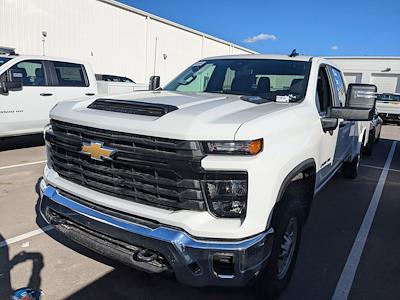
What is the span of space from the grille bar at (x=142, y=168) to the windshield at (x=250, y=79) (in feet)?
4.76

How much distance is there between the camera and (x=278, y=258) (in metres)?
2.76

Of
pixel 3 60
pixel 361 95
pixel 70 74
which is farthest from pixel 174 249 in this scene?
pixel 70 74

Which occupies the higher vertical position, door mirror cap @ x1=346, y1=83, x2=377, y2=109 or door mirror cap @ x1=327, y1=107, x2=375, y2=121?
door mirror cap @ x1=346, y1=83, x2=377, y2=109

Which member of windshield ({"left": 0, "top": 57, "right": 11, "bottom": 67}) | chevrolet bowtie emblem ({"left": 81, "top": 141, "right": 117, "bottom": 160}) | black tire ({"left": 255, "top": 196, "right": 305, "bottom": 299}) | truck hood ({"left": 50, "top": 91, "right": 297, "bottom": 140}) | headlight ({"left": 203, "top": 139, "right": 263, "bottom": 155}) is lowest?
black tire ({"left": 255, "top": 196, "right": 305, "bottom": 299})

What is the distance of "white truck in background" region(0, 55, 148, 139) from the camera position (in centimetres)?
738

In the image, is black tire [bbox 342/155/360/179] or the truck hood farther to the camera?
black tire [bbox 342/155/360/179]

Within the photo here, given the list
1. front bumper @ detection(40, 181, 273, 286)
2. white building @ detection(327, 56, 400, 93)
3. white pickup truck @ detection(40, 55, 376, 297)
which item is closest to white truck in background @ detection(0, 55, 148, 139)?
white pickup truck @ detection(40, 55, 376, 297)

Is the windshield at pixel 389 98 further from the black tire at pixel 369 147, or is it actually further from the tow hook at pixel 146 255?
the tow hook at pixel 146 255

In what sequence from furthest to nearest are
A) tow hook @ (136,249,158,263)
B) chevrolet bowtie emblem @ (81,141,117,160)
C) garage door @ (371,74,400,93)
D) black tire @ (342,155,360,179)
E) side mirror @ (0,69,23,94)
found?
garage door @ (371,74,400,93) < side mirror @ (0,69,23,94) < black tire @ (342,155,360,179) < chevrolet bowtie emblem @ (81,141,117,160) < tow hook @ (136,249,158,263)

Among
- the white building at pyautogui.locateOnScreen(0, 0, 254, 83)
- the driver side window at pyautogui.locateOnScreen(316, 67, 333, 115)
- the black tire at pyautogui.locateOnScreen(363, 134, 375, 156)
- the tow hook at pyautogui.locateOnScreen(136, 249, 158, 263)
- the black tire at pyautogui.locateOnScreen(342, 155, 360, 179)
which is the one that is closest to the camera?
the tow hook at pyautogui.locateOnScreen(136, 249, 158, 263)

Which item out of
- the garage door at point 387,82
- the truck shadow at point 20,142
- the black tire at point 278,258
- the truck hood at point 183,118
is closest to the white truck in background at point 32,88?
the truck shadow at point 20,142

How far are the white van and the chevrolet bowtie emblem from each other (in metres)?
5.28

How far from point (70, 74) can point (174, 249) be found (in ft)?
24.9

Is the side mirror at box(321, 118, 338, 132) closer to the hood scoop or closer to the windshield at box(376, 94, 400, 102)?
the hood scoop
